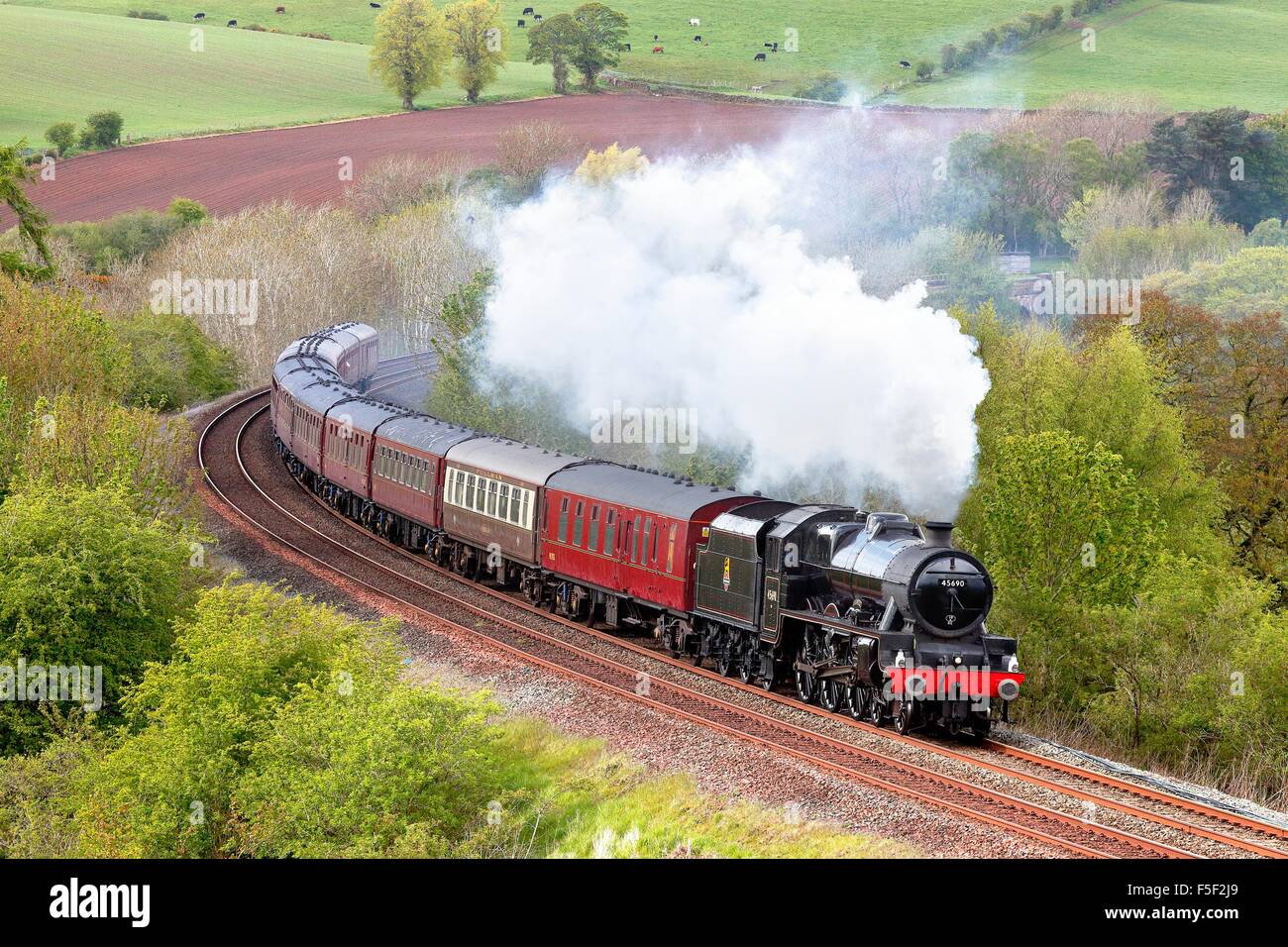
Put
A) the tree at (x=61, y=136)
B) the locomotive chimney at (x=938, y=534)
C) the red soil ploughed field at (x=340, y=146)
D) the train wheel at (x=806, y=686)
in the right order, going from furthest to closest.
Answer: the tree at (x=61, y=136), the red soil ploughed field at (x=340, y=146), the train wheel at (x=806, y=686), the locomotive chimney at (x=938, y=534)

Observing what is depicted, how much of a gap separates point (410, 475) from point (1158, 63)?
11031 centimetres

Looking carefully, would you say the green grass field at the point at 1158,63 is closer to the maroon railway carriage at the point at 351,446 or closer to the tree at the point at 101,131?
the tree at the point at 101,131

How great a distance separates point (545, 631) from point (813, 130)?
77044 millimetres

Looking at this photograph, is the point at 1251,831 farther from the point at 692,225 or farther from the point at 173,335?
the point at 173,335

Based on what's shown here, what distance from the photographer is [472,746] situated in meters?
18.9

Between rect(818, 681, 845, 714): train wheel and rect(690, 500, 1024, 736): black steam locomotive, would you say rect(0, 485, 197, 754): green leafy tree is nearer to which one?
rect(690, 500, 1024, 736): black steam locomotive

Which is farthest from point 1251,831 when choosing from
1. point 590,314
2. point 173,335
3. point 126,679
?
point 173,335

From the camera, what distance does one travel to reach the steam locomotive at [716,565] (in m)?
19.9

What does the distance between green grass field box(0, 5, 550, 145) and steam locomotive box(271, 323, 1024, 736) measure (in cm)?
8005

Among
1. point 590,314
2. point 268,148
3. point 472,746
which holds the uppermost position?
point 268,148

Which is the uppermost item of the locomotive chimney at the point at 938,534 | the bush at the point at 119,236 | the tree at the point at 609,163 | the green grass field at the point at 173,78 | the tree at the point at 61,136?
the green grass field at the point at 173,78

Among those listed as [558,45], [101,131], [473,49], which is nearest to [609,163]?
[473,49]

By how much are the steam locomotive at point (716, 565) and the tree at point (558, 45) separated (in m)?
91.6

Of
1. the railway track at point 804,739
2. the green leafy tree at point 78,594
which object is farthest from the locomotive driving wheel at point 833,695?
the green leafy tree at point 78,594
